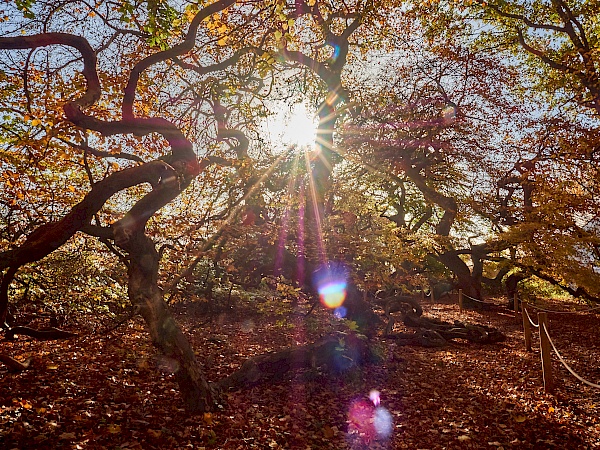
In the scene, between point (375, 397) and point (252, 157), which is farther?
point (252, 157)

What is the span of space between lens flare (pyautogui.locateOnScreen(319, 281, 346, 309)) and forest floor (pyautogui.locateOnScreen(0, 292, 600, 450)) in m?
1.70

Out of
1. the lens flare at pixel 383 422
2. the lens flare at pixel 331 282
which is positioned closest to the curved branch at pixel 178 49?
the lens flare at pixel 331 282

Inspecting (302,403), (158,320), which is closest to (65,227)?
(158,320)

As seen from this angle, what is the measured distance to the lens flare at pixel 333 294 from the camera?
1002 cm

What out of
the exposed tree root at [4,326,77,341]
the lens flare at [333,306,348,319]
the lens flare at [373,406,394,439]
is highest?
the lens flare at [333,306,348,319]

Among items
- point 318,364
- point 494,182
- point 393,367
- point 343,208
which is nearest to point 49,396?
point 318,364

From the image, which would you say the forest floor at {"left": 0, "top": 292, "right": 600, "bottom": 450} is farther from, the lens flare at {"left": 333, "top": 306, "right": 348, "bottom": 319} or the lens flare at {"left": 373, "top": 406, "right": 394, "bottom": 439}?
the lens flare at {"left": 333, "top": 306, "right": 348, "bottom": 319}

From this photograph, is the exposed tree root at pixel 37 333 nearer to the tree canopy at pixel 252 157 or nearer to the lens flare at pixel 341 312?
the tree canopy at pixel 252 157

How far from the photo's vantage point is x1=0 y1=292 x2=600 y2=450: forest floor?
16.8ft

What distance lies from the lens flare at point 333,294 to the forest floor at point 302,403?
170 cm

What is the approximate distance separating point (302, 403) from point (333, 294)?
13.1ft

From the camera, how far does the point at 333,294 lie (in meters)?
10.3

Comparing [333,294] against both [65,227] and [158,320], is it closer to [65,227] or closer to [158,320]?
[158,320]

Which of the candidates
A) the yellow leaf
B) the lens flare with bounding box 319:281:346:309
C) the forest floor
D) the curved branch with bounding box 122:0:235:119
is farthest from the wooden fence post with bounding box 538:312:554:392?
the curved branch with bounding box 122:0:235:119
